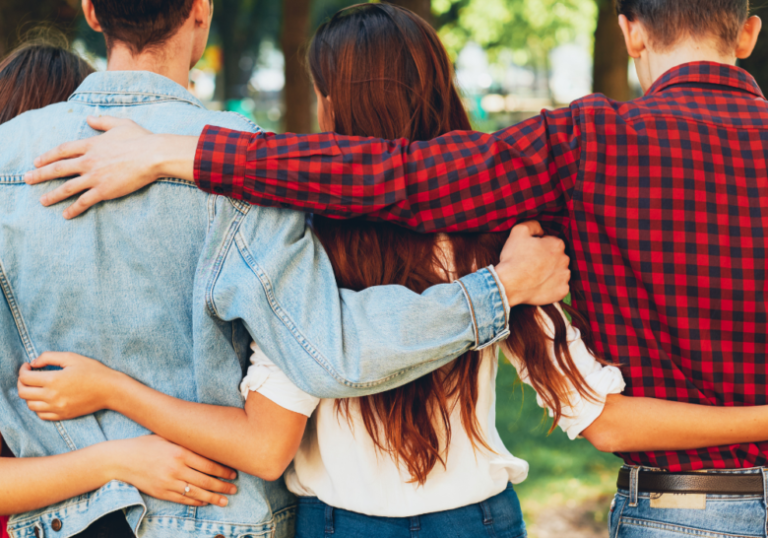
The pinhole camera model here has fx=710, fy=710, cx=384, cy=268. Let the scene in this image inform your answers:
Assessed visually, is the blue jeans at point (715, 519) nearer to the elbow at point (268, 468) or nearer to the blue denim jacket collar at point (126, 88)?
the elbow at point (268, 468)

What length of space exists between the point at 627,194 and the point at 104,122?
52.8 inches

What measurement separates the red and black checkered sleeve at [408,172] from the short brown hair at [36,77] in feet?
3.24

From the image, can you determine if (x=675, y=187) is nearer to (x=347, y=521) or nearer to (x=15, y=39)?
(x=347, y=521)

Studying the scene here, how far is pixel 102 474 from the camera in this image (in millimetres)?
1776

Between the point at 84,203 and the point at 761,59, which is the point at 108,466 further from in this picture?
the point at 761,59

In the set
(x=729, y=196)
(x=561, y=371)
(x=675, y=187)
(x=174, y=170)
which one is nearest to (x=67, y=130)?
(x=174, y=170)

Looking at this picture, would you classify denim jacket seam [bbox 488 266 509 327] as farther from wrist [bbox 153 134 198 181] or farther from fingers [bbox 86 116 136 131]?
→ fingers [bbox 86 116 136 131]

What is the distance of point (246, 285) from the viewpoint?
1.66m

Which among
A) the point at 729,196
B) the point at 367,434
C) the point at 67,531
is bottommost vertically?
the point at 67,531

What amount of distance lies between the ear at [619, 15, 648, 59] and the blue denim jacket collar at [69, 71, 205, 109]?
1.32 metres

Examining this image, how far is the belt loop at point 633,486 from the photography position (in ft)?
6.33

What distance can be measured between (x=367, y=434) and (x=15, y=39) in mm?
4431

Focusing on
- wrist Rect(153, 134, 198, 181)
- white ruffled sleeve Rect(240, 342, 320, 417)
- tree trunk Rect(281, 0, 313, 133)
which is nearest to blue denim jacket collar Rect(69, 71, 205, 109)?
wrist Rect(153, 134, 198, 181)

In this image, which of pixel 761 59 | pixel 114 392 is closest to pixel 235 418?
pixel 114 392
